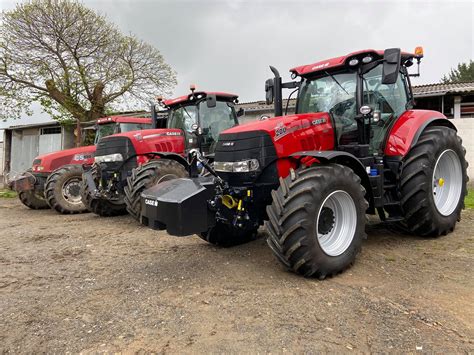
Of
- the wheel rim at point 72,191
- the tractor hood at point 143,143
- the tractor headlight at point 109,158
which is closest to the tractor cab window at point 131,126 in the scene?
the wheel rim at point 72,191

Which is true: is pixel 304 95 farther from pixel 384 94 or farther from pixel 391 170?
pixel 391 170

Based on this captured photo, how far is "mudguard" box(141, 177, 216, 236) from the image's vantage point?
3473 millimetres

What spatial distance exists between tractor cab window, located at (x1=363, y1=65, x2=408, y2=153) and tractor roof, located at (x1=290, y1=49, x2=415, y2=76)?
293 millimetres

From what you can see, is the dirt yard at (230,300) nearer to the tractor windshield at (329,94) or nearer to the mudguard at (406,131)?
the mudguard at (406,131)

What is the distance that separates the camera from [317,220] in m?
3.57

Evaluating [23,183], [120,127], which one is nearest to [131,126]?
[120,127]

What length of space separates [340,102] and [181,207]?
100 inches

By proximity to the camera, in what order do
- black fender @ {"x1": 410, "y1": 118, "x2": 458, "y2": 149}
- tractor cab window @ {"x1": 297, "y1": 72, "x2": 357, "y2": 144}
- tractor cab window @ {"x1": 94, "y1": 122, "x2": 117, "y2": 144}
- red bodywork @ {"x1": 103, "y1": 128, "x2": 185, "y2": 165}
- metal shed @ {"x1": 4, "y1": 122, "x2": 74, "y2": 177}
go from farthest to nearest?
metal shed @ {"x1": 4, "y1": 122, "x2": 74, "y2": 177} → tractor cab window @ {"x1": 94, "y1": 122, "x2": 117, "y2": 144} → red bodywork @ {"x1": 103, "y1": 128, "x2": 185, "y2": 165} → black fender @ {"x1": 410, "y1": 118, "x2": 458, "y2": 149} → tractor cab window @ {"x1": 297, "y1": 72, "x2": 357, "y2": 144}

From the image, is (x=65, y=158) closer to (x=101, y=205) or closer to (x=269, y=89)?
(x=101, y=205)

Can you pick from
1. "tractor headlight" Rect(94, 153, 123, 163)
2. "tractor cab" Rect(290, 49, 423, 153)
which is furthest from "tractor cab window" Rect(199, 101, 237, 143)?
"tractor cab" Rect(290, 49, 423, 153)

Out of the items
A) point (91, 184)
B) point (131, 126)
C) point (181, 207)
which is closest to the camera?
point (181, 207)

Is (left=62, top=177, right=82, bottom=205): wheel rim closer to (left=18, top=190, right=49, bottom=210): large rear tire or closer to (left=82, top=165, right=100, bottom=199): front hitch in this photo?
(left=18, top=190, right=49, bottom=210): large rear tire

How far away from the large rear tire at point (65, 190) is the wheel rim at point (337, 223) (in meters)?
6.79

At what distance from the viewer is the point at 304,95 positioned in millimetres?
5191
